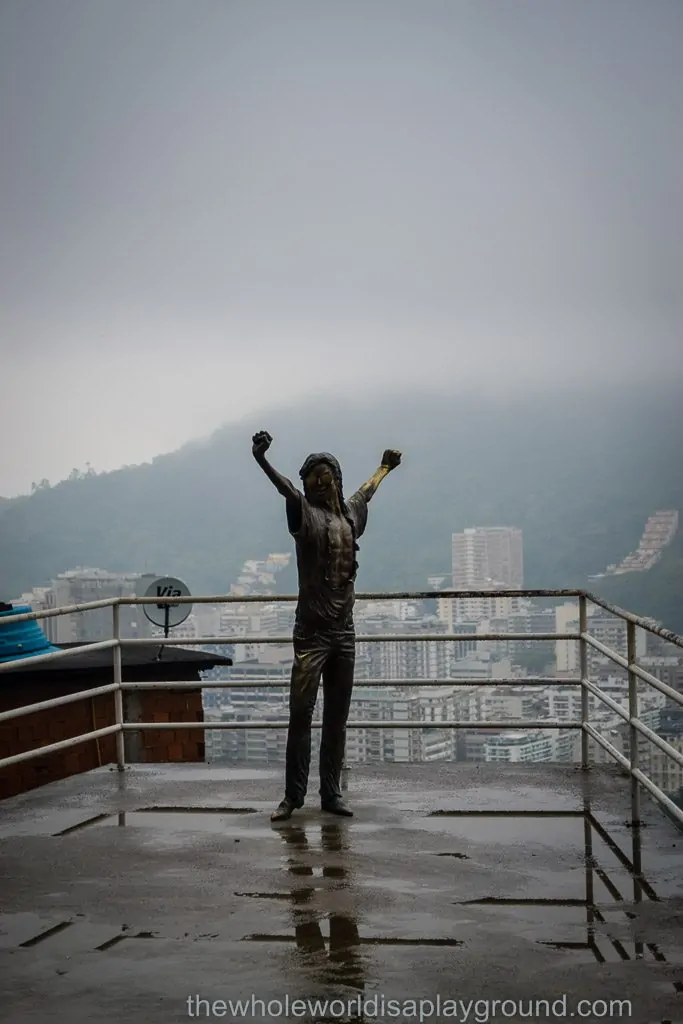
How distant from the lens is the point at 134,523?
54.8m

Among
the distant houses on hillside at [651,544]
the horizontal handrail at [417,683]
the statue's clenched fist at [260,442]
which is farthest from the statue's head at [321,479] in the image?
the distant houses on hillside at [651,544]

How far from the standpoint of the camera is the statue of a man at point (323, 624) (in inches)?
270

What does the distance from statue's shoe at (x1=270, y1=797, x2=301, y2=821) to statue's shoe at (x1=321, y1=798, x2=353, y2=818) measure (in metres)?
0.15

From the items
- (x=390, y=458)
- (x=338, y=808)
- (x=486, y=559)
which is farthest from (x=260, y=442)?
(x=486, y=559)

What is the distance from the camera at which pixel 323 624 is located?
689cm

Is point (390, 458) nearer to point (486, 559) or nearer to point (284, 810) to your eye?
point (284, 810)

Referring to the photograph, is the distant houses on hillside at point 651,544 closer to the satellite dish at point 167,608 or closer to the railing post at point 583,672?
the satellite dish at point 167,608

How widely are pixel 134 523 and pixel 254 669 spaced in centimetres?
2992

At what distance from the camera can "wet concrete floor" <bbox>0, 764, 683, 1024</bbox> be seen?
13.4 ft

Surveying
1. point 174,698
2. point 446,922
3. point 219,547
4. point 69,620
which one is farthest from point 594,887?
point 219,547

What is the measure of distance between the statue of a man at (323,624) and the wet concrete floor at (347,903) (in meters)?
0.27

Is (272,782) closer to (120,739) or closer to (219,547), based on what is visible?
(120,739)

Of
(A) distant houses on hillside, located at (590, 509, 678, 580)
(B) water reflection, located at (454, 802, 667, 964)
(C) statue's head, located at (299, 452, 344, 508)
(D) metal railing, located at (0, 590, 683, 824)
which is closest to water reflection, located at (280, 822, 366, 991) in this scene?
(B) water reflection, located at (454, 802, 667, 964)

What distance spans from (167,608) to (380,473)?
12.7ft
